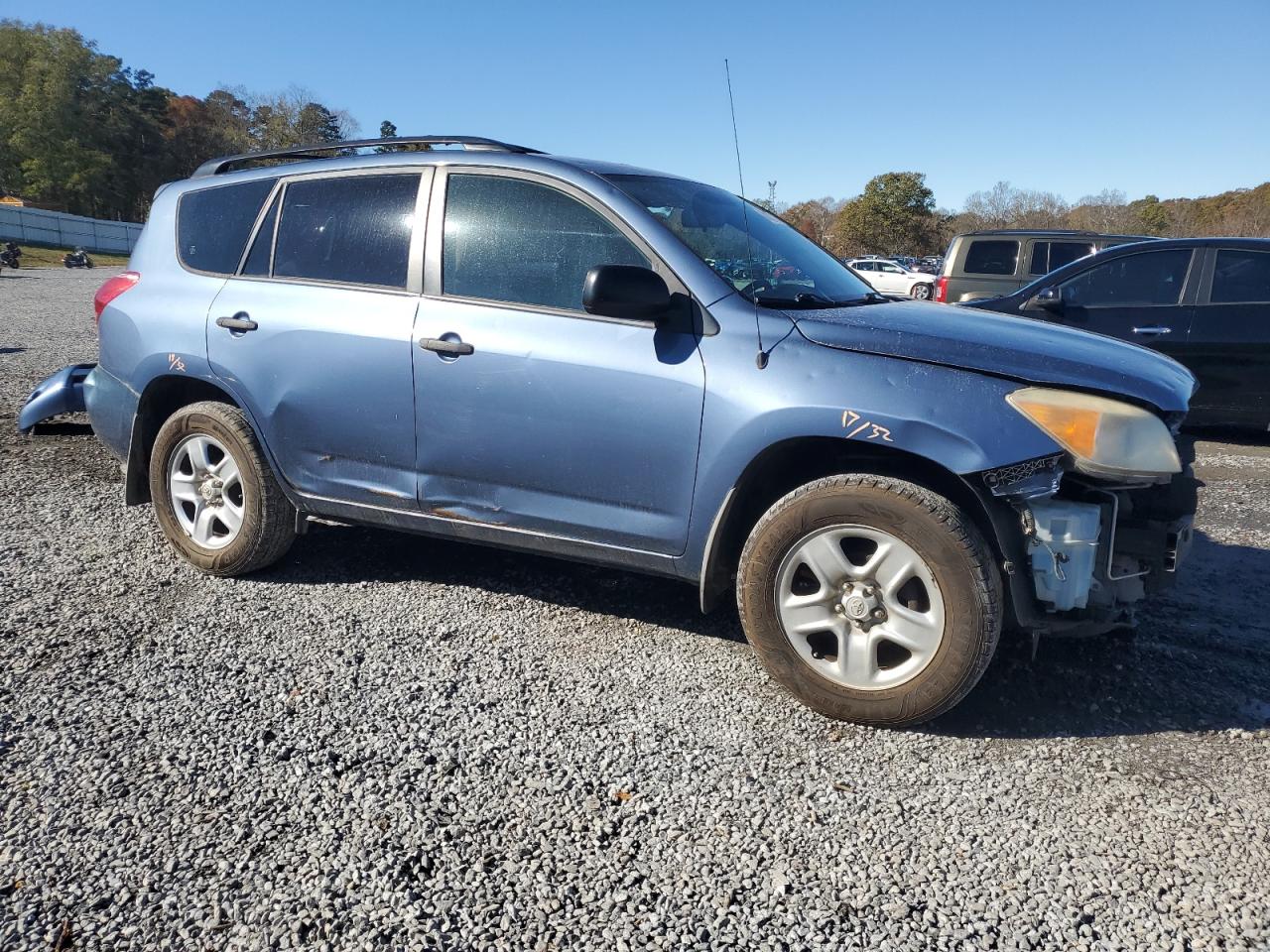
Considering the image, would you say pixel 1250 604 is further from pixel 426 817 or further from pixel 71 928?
pixel 71 928

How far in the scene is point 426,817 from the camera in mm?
2490

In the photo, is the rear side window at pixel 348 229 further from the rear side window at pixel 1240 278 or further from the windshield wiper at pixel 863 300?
the rear side window at pixel 1240 278

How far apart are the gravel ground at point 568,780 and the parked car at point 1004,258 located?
7632 millimetres

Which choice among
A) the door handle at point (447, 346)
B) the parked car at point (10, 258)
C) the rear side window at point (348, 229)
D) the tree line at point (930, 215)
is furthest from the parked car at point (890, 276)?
the parked car at point (10, 258)

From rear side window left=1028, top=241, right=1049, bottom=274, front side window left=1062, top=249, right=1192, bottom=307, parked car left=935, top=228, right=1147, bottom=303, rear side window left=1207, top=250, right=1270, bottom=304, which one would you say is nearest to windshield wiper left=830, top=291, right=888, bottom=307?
front side window left=1062, top=249, right=1192, bottom=307

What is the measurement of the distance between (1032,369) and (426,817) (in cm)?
226

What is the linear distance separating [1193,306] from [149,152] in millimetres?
80488

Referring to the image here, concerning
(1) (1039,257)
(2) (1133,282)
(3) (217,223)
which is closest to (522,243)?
(3) (217,223)

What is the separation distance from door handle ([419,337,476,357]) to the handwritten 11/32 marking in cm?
144

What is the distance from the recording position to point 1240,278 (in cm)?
709

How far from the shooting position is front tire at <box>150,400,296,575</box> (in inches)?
160

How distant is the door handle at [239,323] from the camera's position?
3.98 metres

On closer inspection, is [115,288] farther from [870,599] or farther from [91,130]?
[91,130]

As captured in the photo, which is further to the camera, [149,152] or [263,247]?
[149,152]
